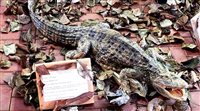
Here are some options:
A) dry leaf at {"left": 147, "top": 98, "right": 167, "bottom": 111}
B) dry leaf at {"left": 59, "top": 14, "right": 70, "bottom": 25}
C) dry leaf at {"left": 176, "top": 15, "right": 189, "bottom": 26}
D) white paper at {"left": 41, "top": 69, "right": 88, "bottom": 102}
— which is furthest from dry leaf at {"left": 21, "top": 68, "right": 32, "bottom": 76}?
dry leaf at {"left": 176, "top": 15, "right": 189, "bottom": 26}

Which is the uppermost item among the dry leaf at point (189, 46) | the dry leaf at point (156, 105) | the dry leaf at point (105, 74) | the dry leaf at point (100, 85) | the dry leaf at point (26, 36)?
the dry leaf at point (26, 36)

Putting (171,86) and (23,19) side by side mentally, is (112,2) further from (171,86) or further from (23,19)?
(171,86)

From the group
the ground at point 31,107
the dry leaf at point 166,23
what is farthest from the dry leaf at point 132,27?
the ground at point 31,107

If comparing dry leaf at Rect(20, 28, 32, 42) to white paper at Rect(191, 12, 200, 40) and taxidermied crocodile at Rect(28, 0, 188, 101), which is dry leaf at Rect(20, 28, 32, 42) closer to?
taxidermied crocodile at Rect(28, 0, 188, 101)

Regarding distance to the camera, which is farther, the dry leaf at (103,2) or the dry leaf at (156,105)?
the dry leaf at (103,2)

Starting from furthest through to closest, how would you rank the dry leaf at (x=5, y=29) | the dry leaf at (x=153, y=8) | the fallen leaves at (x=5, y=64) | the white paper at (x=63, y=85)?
the dry leaf at (x=153, y=8) < the dry leaf at (x=5, y=29) < the fallen leaves at (x=5, y=64) < the white paper at (x=63, y=85)

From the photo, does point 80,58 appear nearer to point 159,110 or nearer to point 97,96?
point 97,96


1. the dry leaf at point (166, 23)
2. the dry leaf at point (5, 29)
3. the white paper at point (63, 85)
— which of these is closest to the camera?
the white paper at point (63, 85)

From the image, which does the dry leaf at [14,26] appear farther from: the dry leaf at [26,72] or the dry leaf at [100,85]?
the dry leaf at [100,85]
